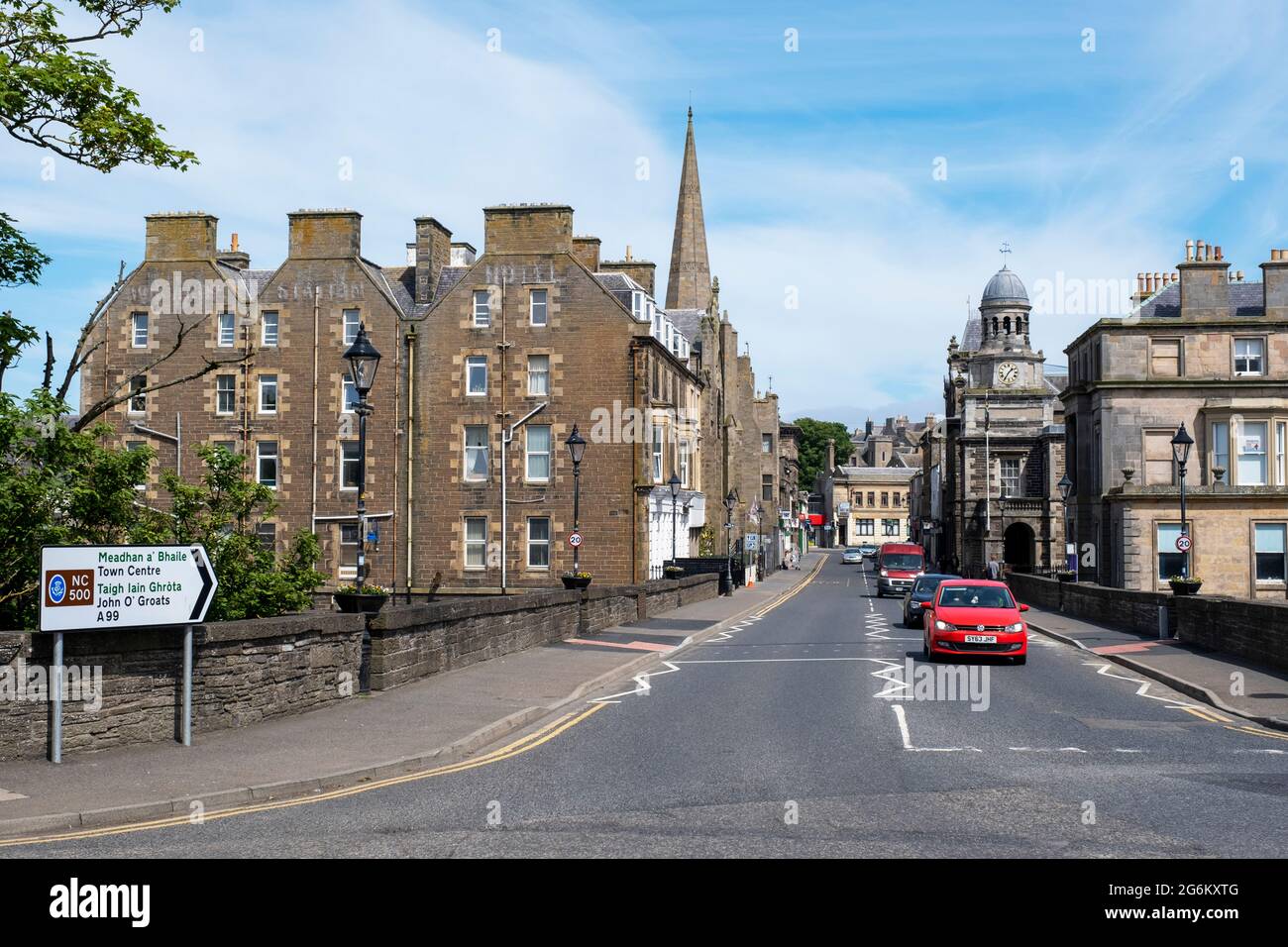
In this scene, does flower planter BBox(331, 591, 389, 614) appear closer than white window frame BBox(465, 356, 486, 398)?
Yes

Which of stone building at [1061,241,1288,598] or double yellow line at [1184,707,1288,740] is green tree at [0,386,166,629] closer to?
double yellow line at [1184,707,1288,740]

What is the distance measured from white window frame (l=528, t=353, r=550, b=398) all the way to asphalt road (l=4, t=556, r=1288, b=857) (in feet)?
89.1

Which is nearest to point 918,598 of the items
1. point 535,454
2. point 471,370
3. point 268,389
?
point 535,454

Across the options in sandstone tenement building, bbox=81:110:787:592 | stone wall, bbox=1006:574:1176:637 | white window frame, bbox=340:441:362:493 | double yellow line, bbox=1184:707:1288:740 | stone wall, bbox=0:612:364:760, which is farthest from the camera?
white window frame, bbox=340:441:362:493

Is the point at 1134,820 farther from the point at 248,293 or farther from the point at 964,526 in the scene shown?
the point at 964,526

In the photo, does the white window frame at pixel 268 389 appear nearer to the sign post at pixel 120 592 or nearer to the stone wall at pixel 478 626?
the stone wall at pixel 478 626

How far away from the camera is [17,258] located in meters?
16.4

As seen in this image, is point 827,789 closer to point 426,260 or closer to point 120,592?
point 120,592

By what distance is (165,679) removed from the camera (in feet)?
42.1

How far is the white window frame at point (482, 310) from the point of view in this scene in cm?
4506

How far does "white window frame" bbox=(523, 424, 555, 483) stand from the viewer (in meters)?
44.8

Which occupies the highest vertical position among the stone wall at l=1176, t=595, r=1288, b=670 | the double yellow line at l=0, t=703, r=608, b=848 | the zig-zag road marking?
the stone wall at l=1176, t=595, r=1288, b=670

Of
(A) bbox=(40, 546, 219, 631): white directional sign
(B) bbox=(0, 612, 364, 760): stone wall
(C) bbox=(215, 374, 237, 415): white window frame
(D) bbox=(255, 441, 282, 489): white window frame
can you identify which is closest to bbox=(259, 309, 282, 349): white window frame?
(C) bbox=(215, 374, 237, 415): white window frame

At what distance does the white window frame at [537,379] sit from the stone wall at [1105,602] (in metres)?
19.6
